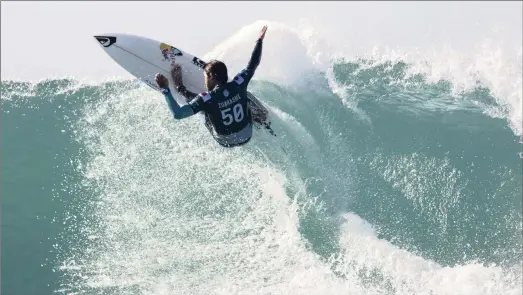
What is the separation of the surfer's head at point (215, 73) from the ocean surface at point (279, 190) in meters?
3.22

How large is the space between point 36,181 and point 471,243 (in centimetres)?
839

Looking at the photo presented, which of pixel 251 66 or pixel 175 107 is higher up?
pixel 251 66

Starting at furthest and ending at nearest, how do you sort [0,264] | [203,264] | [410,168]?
[410,168], [0,264], [203,264]

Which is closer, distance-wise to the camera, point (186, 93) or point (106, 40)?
point (186, 93)

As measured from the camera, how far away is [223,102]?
7.64 m

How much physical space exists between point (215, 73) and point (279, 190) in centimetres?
355

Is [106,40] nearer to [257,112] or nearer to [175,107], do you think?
[257,112]

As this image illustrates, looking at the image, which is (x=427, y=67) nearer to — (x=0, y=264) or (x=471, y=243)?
(x=471, y=243)

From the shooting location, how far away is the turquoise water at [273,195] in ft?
30.2

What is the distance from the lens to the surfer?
719 centimetres

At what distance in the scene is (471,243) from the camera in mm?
9781

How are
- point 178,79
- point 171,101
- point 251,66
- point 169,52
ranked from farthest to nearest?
point 169,52 < point 178,79 < point 251,66 < point 171,101

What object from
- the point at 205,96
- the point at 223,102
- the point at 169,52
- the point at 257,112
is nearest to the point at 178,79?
the point at 169,52

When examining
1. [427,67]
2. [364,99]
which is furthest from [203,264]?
[427,67]
